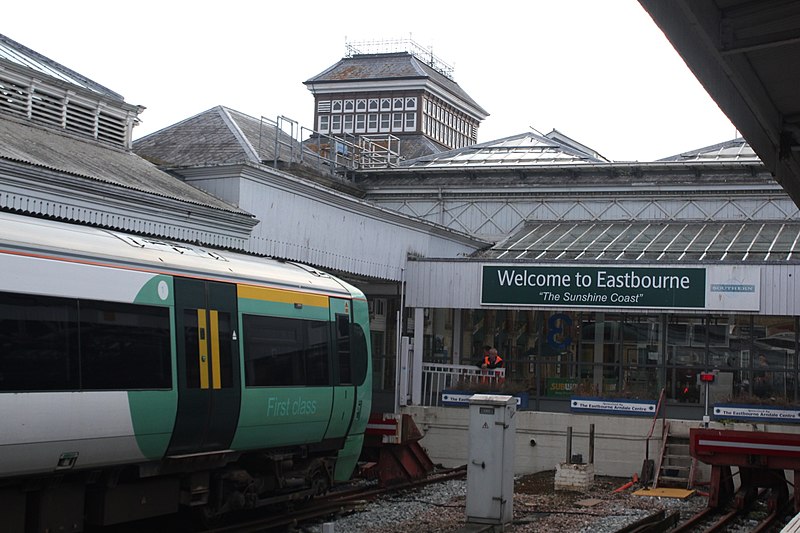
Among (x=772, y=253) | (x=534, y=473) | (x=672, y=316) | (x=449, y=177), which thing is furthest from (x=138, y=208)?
(x=449, y=177)

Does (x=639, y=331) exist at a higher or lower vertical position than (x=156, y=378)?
higher

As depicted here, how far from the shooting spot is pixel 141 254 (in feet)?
36.0

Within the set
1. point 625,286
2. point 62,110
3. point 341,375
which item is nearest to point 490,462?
point 341,375

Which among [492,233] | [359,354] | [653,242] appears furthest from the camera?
[492,233]

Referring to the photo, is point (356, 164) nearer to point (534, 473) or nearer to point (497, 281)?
point (497, 281)

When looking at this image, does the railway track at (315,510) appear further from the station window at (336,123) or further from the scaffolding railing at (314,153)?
the station window at (336,123)

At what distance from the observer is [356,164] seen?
36812 millimetres

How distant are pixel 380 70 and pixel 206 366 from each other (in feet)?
163

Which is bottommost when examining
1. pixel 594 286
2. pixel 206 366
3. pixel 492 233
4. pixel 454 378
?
pixel 454 378

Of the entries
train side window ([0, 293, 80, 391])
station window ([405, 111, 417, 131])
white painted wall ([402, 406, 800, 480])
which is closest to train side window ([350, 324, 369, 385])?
train side window ([0, 293, 80, 391])

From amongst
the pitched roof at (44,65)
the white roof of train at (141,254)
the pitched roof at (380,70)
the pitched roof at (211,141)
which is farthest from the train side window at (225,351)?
the pitched roof at (380,70)

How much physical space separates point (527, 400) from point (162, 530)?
10851mm

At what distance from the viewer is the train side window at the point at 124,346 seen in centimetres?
1004

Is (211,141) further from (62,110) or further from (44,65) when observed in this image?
(62,110)
